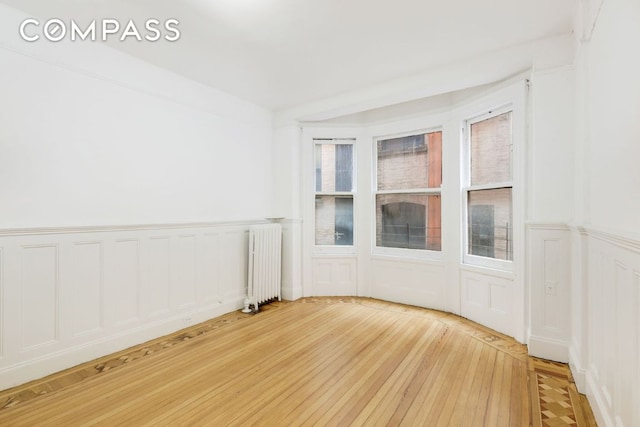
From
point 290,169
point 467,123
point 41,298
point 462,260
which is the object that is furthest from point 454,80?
point 41,298

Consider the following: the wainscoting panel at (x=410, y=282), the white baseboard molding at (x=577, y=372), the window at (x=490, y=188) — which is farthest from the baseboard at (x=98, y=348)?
the white baseboard molding at (x=577, y=372)

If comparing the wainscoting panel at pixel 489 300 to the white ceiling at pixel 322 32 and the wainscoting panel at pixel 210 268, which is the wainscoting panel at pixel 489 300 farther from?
the wainscoting panel at pixel 210 268

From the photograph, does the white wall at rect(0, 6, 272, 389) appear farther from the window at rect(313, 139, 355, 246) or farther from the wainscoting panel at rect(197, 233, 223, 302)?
the window at rect(313, 139, 355, 246)

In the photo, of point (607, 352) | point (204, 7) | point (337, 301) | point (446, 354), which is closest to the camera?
point (607, 352)

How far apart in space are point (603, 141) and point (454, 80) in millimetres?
1592

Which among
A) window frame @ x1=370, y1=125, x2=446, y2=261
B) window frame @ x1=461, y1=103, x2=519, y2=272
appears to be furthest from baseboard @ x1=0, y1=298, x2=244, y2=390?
window frame @ x1=461, y1=103, x2=519, y2=272

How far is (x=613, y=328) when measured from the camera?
1543 mm

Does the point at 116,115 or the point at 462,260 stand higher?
the point at 116,115

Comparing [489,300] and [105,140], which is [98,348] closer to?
[105,140]

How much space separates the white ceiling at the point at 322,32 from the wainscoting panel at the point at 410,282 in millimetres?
2349

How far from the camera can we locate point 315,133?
4445 millimetres

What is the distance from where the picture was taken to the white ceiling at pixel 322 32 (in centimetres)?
216

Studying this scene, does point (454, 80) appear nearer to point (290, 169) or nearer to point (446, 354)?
point (290, 169)

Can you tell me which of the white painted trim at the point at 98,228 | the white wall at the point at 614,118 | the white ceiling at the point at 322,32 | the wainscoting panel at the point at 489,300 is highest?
the white ceiling at the point at 322,32
